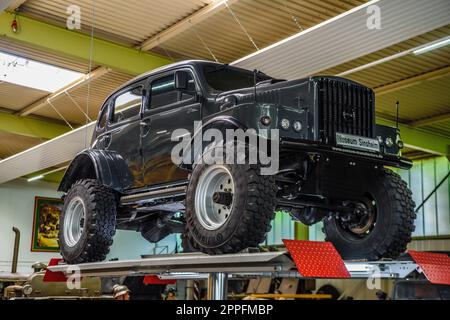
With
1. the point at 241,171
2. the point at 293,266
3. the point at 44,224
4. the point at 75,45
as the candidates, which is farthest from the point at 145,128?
the point at 44,224

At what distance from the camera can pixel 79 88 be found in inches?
547

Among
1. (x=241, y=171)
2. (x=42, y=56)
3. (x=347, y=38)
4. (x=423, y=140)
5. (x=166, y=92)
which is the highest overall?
(x=42, y=56)

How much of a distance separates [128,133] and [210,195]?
1778 mm

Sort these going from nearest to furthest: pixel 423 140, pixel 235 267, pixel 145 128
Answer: pixel 235 267
pixel 145 128
pixel 423 140

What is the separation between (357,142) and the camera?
4844mm

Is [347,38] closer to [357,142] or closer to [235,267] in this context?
[357,142]

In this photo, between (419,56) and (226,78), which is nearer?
(226,78)

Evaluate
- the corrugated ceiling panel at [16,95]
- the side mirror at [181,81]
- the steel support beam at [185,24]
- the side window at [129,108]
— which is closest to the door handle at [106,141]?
the side window at [129,108]

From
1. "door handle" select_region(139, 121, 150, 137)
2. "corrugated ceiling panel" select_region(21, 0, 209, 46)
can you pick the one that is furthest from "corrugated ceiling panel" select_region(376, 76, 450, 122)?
"door handle" select_region(139, 121, 150, 137)

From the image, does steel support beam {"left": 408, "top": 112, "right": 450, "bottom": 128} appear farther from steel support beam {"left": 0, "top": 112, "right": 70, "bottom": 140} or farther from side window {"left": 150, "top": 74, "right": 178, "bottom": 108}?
side window {"left": 150, "top": 74, "right": 178, "bottom": 108}

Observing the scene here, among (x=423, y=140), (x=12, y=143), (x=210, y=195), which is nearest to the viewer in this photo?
(x=210, y=195)

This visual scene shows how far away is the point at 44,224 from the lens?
73.0ft

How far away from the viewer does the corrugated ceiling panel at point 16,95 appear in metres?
14.6

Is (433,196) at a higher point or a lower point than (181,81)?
higher
